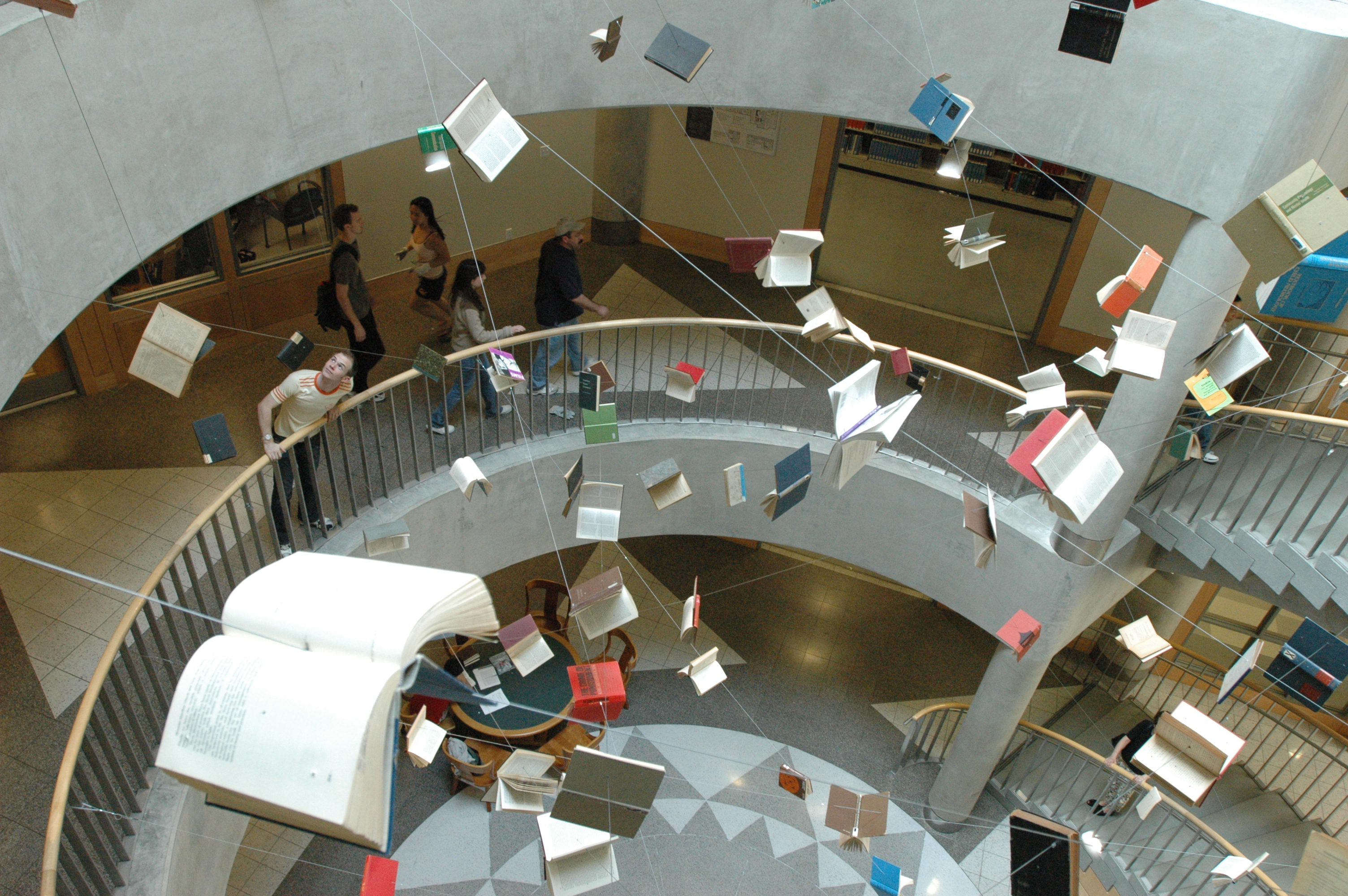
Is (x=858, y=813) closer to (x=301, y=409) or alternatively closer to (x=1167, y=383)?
(x=1167, y=383)

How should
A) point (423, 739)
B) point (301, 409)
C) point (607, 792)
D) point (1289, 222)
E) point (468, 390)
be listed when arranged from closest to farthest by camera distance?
point (607, 792)
point (1289, 222)
point (423, 739)
point (301, 409)
point (468, 390)

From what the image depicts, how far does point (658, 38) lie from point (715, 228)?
18.3 feet

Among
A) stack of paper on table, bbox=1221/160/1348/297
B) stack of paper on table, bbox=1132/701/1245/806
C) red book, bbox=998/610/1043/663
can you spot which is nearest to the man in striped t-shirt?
red book, bbox=998/610/1043/663

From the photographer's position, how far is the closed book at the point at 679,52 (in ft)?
15.0

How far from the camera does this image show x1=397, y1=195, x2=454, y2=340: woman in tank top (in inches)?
256

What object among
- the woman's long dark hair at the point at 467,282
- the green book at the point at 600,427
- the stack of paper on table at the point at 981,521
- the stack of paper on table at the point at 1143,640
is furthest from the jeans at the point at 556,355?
the stack of paper on table at the point at 1143,640

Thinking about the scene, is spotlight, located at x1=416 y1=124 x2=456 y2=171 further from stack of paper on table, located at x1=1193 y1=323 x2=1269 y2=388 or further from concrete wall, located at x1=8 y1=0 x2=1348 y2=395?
stack of paper on table, located at x1=1193 y1=323 x2=1269 y2=388

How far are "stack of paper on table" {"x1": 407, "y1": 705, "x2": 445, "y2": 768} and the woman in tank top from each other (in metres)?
2.95

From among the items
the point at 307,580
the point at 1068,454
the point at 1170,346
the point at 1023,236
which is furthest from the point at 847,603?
the point at 307,580

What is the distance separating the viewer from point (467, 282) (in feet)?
19.9

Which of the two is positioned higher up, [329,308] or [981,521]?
[329,308]

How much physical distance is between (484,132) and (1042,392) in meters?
3.05

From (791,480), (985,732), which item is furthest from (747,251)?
(985,732)

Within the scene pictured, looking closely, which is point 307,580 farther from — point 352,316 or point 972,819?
point 972,819
